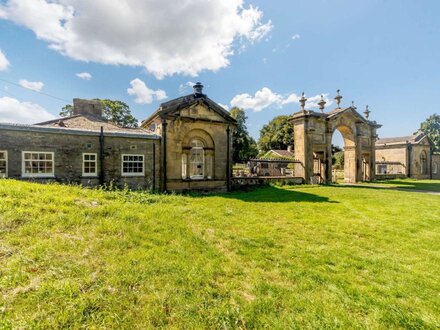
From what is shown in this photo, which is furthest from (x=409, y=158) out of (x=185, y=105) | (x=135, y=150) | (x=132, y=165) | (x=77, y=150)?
(x=77, y=150)

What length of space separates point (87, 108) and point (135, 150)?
33.0ft

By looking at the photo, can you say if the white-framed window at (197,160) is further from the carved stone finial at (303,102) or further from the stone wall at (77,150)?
the carved stone finial at (303,102)

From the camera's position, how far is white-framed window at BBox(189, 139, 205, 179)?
671 inches

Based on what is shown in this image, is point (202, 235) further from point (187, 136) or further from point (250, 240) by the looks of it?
point (187, 136)

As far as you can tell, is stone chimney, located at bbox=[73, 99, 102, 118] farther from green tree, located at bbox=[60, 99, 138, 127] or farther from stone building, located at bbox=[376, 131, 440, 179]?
stone building, located at bbox=[376, 131, 440, 179]

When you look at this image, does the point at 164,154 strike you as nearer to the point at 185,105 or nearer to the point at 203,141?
the point at 203,141

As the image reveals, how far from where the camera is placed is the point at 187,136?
1633 centimetres

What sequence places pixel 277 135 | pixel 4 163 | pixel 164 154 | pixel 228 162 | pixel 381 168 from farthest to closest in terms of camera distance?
pixel 277 135
pixel 381 168
pixel 228 162
pixel 164 154
pixel 4 163

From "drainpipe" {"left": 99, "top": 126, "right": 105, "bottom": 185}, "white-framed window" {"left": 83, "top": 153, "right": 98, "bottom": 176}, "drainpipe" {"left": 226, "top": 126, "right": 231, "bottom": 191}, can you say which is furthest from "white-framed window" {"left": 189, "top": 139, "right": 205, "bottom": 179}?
"white-framed window" {"left": 83, "top": 153, "right": 98, "bottom": 176}

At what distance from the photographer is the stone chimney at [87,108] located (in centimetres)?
2027

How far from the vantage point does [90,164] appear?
1355 centimetres

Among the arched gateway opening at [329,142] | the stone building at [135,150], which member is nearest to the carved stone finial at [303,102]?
the arched gateway opening at [329,142]

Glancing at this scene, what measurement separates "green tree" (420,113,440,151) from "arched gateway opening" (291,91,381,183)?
1338 inches

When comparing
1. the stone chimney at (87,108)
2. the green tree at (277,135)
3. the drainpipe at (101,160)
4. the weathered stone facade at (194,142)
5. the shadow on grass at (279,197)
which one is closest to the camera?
the shadow on grass at (279,197)
